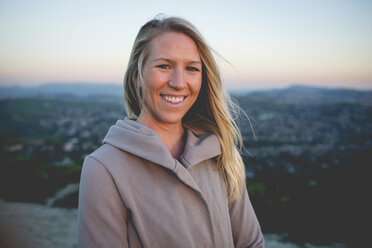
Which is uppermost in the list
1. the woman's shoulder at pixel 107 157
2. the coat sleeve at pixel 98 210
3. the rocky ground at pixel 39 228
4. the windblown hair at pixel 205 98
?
the windblown hair at pixel 205 98

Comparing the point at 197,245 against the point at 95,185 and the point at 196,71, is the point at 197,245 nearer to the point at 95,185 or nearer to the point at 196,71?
the point at 95,185

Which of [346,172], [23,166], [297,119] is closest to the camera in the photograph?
[23,166]

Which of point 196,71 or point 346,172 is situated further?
point 346,172

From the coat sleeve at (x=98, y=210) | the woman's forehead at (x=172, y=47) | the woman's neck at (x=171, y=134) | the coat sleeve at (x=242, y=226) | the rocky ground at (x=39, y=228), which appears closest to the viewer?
the coat sleeve at (x=98, y=210)

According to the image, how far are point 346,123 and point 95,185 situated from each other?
46.9 metres

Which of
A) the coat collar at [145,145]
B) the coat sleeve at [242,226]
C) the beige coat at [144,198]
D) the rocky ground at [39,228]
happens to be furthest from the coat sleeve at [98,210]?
the rocky ground at [39,228]

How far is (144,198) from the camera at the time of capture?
4.48 feet

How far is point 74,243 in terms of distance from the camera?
186 inches

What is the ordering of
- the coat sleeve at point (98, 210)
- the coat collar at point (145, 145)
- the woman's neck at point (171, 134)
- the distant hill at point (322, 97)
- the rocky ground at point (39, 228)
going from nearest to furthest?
the coat sleeve at point (98, 210)
the coat collar at point (145, 145)
the woman's neck at point (171, 134)
the rocky ground at point (39, 228)
the distant hill at point (322, 97)

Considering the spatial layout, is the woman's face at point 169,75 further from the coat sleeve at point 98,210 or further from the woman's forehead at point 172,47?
the coat sleeve at point 98,210

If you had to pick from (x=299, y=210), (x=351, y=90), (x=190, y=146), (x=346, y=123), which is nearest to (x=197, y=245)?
(x=190, y=146)

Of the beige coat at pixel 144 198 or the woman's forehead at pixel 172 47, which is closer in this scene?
the beige coat at pixel 144 198

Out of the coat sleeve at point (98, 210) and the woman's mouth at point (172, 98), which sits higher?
the woman's mouth at point (172, 98)

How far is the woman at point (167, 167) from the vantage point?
126cm
